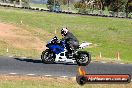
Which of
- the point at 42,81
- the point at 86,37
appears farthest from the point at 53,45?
the point at 86,37

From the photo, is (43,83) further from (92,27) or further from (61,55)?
(92,27)

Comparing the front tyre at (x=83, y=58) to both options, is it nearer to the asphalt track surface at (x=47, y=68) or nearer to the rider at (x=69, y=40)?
the asphalt track surface at (x=47, y=68)

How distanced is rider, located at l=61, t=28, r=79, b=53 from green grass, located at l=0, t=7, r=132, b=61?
76.5ft

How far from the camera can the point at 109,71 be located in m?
22.3

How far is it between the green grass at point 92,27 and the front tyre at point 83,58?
75.0 feet

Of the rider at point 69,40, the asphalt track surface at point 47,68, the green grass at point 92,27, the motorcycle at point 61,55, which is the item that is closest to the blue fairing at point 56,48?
the motorcycle at point 61,55

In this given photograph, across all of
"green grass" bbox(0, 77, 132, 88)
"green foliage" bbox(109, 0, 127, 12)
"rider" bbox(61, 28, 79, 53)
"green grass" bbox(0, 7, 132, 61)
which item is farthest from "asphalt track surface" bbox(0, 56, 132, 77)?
"green foliage" bbox(109, 0, 127, 12)

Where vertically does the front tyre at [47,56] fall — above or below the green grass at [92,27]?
above

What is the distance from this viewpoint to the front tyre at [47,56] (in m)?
22.8

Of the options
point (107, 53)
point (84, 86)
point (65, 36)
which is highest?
point (65, 36)

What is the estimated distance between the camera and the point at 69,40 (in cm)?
2234

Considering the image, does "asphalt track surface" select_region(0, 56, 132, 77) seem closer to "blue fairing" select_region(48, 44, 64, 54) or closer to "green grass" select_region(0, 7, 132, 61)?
"blue fairing" select_region(48, 44, 64, 54)

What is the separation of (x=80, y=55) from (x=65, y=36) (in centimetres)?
144

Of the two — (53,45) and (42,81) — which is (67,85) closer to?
(42,81)
